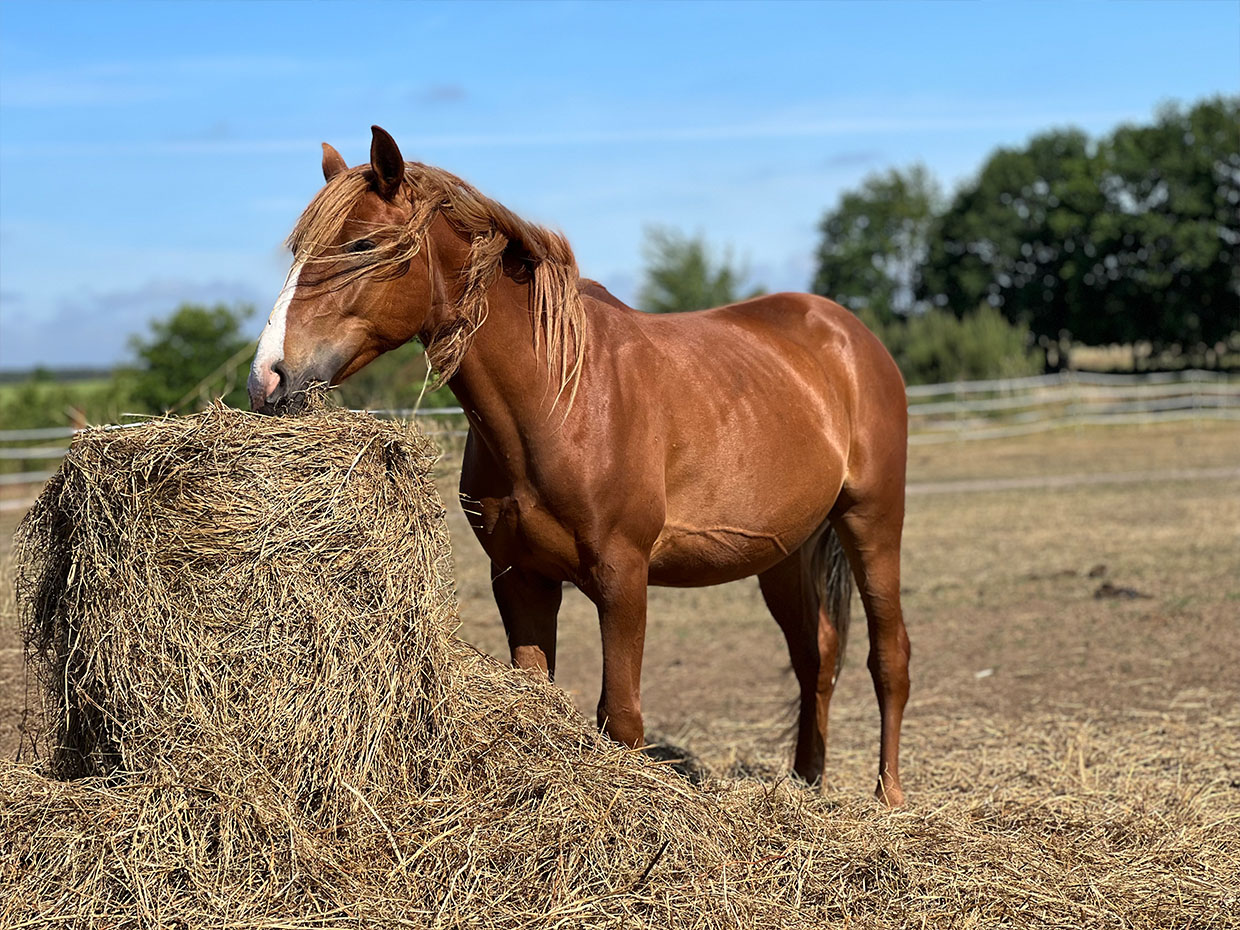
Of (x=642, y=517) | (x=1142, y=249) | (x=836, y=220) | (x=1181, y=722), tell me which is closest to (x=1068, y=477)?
(x=1181, y=722)

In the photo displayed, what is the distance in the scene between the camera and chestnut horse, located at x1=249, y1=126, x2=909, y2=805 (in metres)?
3.05

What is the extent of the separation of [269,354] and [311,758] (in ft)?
3.34

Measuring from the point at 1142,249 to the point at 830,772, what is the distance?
149 feet

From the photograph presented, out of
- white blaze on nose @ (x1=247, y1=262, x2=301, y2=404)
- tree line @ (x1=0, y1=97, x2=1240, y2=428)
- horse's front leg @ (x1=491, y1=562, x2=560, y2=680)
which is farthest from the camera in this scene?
tree line @ (x1=0, y1=97, x2=1240, y2=428)

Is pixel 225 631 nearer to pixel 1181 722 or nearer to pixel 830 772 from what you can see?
pixel 830 772

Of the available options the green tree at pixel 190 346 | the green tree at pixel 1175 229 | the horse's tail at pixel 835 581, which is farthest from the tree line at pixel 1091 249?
the horse's tail at pixel 835 581

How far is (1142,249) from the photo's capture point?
4494 cm

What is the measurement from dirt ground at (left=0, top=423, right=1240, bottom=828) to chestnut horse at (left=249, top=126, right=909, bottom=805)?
0.95 m

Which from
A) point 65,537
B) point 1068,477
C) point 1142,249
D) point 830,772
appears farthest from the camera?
point 1142,249

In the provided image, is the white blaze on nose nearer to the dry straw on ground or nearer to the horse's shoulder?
the dry straw on ground

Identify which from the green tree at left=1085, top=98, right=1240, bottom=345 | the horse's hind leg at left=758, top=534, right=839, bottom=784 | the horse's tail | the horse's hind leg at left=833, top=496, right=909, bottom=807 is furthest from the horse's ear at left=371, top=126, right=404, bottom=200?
the green tree at left=1085, top=98, right=1240, bottom=345

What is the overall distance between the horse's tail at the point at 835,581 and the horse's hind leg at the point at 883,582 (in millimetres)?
232

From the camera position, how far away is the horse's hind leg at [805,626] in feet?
15.9

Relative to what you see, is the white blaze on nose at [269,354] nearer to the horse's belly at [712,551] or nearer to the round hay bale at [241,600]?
the round hay bale at [241,600]
